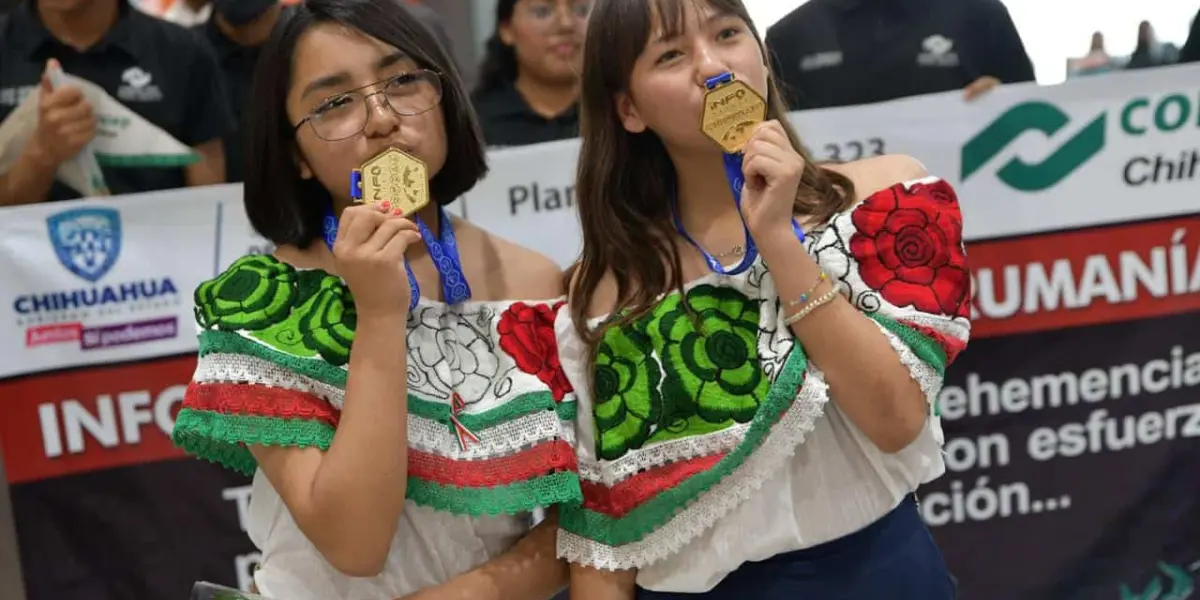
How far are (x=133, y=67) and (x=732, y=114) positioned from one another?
2.11 metres

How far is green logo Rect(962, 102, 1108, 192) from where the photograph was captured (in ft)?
9.02

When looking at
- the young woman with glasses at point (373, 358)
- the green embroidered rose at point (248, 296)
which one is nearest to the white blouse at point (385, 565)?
the young woman with glasses at point (373, 358)

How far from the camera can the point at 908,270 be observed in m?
1.43

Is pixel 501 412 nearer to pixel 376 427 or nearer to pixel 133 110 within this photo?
pixel 376 427

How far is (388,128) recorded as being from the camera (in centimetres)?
144

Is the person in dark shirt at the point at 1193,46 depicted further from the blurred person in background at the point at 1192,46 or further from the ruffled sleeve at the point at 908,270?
the ruffled sleeve at the point at 908,270

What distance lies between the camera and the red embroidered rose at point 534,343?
156 centimetres

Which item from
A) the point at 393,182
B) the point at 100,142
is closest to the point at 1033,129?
the point at 393,182

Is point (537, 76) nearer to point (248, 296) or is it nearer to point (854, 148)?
point (854, 148)

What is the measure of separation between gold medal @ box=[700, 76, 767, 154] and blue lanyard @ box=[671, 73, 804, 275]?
0.05 feet

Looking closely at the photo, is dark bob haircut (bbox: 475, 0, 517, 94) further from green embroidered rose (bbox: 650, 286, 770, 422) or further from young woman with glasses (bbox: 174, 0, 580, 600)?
green embroidered rose (bbox: 650, 286, 770, 422)

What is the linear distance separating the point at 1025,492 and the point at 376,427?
211 cm

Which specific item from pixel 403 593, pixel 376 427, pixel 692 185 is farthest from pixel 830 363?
pixel 403 593

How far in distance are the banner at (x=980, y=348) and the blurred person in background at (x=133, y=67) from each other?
0.31m
